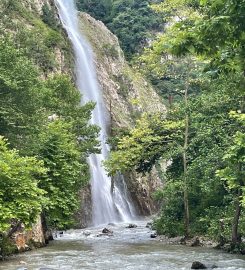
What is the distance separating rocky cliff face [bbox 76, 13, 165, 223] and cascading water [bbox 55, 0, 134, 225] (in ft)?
4.63

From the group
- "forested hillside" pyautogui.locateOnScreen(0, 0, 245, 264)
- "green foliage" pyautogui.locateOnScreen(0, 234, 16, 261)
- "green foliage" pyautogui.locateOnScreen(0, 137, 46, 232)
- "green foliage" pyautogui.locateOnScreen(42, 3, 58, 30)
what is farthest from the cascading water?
"green foliage" pyautogui.locateOnScreen(0, 137, 46, 232)

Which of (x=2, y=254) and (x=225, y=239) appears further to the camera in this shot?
(x=225, y=239)

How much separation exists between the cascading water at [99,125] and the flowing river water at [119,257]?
14242mm

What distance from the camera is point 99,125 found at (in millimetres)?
46000

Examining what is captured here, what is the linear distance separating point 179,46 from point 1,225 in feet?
30.4

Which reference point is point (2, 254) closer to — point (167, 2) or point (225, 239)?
point (225, 239)

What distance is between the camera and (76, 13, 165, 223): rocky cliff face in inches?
1817

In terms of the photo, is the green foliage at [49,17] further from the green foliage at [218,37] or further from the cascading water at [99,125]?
the green foliage at [218,37]

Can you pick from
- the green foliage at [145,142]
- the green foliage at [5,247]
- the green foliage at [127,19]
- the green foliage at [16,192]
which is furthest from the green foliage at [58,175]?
the green foliage at [127,19]

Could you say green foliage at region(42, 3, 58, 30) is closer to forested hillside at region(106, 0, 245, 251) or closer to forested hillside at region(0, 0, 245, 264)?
forested hillside at region(0, 0, 245, 264)

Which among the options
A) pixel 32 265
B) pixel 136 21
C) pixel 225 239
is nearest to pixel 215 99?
pixel 225 239

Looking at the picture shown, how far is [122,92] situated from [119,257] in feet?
136

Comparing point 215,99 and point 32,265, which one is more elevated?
point 215,99

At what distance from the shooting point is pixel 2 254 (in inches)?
620
